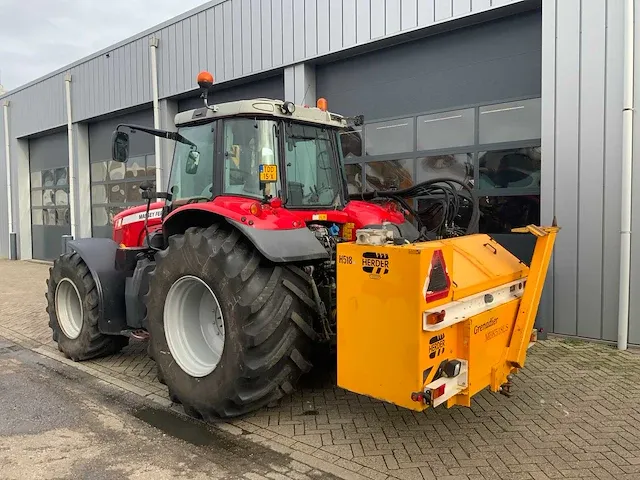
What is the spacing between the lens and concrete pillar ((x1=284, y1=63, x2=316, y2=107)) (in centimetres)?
862

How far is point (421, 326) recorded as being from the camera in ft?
9.53

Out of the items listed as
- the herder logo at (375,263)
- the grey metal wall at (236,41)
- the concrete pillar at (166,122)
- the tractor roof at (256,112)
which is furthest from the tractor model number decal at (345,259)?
the concrete pillar at (166,122)

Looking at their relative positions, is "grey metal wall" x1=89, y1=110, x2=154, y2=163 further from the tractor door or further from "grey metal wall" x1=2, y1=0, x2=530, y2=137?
the tractor door

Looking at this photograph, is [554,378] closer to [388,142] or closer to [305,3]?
[388,142]

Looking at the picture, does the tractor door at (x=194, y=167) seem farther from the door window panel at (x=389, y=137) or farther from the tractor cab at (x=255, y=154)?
the door window panel at (x=389, y=137)

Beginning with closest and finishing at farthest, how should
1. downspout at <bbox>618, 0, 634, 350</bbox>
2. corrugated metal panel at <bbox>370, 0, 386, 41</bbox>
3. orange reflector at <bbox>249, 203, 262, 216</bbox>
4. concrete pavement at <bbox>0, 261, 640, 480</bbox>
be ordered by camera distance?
concrete pavement at <bbox>0, 261, 640, 480</bbox> < orange reflector at <bbox>249, 203, 262, 216</bbox> < downspout at <bbox>618, 0, 634, 350</bbox> < corrugated metal panel at <bbox>370, 0, 386, 41</bbox>

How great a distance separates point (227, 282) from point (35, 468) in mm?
1643

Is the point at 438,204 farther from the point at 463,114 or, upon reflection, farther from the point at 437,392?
the point at 437,392

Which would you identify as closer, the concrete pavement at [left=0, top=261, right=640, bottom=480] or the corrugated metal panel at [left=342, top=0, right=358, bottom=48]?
the concrete pavement at [left=0, top=261, right=640, bottom=480]

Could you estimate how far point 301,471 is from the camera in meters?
3.16

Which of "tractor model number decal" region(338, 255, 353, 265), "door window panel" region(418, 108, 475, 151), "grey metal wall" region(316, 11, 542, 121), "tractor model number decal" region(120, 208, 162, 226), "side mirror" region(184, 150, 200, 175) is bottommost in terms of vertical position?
"tractor model number decal" region(338, 255, 353, 265)

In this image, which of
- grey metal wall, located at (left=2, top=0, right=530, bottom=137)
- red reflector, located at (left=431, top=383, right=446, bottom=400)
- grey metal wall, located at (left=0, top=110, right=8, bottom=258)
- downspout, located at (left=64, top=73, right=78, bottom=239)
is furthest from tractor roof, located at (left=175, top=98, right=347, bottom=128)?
grey metal wall, located at (left=0, top=110, right=8, bottom=258)

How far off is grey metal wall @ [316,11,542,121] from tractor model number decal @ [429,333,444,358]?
4.71 meters

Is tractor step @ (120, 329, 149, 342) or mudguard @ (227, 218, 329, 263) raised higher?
mudguard @ (227, 218, 329, 263)
